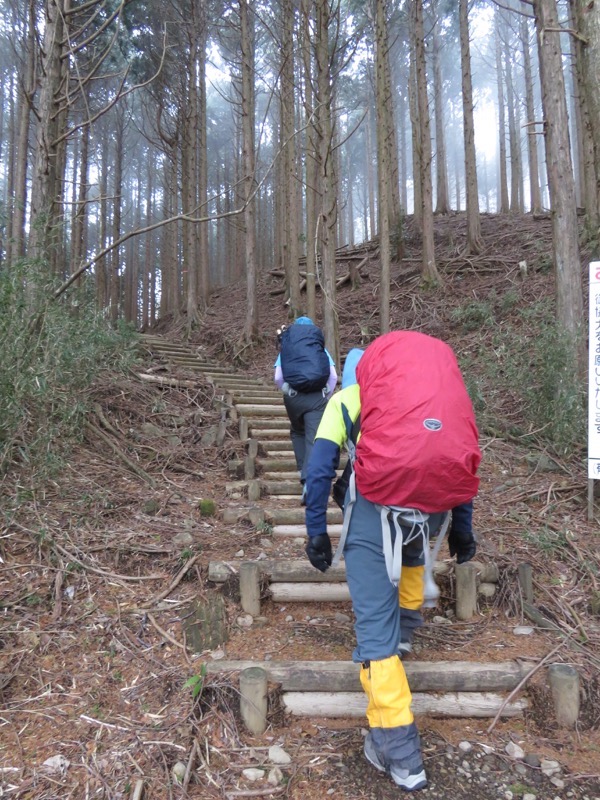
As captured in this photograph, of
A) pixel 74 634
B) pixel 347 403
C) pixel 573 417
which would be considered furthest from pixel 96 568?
pixel 573 417

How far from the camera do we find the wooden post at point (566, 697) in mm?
2457

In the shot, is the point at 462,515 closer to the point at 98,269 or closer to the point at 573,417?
the point at 573,417

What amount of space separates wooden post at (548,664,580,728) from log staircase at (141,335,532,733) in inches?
6.8

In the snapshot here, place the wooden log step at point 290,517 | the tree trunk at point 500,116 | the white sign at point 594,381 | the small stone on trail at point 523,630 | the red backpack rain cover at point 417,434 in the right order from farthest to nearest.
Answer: the tree trunk at point 500,116
the wooden log step at point 290,517
the white sign at point 594,381
the small stone on trail at point 523,630
the red backpack rain cover at point 417,434

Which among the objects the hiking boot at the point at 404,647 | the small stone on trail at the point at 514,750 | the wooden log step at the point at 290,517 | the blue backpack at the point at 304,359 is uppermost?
the blue backpack at the point at 304,359

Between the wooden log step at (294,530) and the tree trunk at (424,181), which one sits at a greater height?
the tree trunk at (424,181)

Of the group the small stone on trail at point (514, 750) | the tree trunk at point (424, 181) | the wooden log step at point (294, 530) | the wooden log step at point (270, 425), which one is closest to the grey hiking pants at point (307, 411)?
the wooden log step at point (294, 530)

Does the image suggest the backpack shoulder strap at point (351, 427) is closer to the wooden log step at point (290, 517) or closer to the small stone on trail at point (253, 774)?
the small stone on trail at point (253, 774)

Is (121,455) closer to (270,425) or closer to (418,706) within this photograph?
(270,425)

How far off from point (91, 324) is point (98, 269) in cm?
1328

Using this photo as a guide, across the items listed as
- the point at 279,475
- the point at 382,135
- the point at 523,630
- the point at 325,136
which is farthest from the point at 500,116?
the point at 523,630

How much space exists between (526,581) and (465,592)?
427 millimetres

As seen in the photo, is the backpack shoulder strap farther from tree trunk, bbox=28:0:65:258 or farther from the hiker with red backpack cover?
tree trunk, bbox=28:0:65:258

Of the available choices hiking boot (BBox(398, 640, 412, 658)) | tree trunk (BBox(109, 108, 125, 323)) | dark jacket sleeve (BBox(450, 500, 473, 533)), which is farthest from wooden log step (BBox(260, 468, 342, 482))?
tree trunk (BBox(109, 108, 125, 323))
